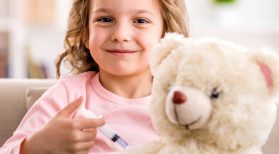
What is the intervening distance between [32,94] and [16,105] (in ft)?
0.21

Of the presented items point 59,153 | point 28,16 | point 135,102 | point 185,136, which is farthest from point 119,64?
point 28,16

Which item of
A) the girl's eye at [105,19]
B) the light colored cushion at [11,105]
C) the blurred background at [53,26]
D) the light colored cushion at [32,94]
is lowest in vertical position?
the blurred background at [53,26]

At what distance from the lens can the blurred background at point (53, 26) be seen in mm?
3045

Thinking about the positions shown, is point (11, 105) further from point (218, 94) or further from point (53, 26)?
point (53, 26)

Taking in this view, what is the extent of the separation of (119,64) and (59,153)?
0.25 metres

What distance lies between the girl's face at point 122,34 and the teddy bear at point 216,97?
0.36 m

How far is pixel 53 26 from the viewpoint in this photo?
3.09m

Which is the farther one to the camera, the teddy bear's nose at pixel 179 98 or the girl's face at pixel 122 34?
the girl's face at pixel 122 34

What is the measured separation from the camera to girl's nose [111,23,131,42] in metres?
1.04

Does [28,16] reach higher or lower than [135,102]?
lower

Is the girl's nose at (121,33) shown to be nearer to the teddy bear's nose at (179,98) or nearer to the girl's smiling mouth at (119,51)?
the girl's smiling mouth at (119,51)

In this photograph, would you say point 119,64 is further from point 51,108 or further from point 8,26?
point 8,26

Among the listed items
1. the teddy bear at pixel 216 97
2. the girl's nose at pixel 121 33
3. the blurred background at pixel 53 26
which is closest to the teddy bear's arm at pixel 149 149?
the teddy bear at pixel 216 97

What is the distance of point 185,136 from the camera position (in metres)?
0.70
